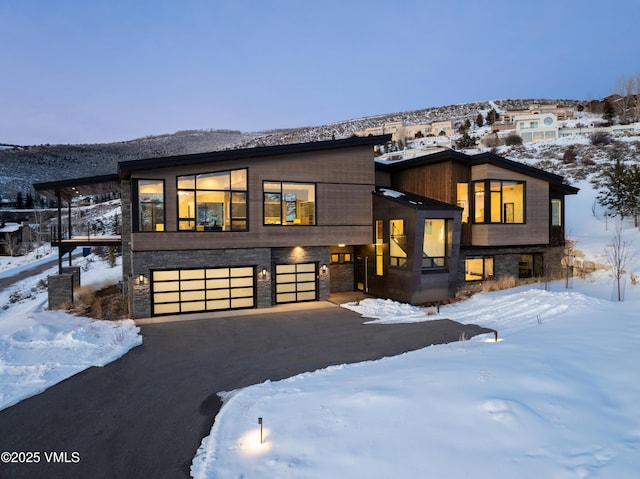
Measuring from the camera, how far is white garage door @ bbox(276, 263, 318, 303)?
16.5 metres

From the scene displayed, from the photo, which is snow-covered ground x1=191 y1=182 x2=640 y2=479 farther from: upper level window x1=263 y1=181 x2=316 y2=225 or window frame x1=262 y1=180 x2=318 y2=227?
upper level window x1=263 y1=181 x2=316 y2=225

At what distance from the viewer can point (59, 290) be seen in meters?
15.8

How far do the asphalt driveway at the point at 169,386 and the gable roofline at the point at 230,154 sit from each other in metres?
5.60

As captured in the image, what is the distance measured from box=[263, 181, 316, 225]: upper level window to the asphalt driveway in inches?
167

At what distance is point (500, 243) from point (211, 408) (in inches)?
610

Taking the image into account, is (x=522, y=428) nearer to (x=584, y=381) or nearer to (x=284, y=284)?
(x=584, y=381)

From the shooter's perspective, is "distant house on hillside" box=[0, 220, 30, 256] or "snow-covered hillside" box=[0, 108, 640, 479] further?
"distant house on hillside" box=[0, 220, 30, 256]

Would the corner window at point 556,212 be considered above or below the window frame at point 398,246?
above

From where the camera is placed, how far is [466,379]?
6.37 meters

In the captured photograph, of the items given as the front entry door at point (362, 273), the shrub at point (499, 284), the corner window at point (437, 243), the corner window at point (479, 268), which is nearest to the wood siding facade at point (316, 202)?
the front entry door at point (362, 273)

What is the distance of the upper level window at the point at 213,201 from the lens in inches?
554

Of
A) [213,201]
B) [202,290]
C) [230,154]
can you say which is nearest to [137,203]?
[213,201]

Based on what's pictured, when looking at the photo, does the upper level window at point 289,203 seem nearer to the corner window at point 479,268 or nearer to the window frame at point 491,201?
the window frame at point 491,201

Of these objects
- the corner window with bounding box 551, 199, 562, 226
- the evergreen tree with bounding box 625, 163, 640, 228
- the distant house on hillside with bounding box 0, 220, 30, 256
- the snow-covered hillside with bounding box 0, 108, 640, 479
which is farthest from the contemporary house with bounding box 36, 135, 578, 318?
the distant house on hillside with bounding box 0, 220, 30, 256
